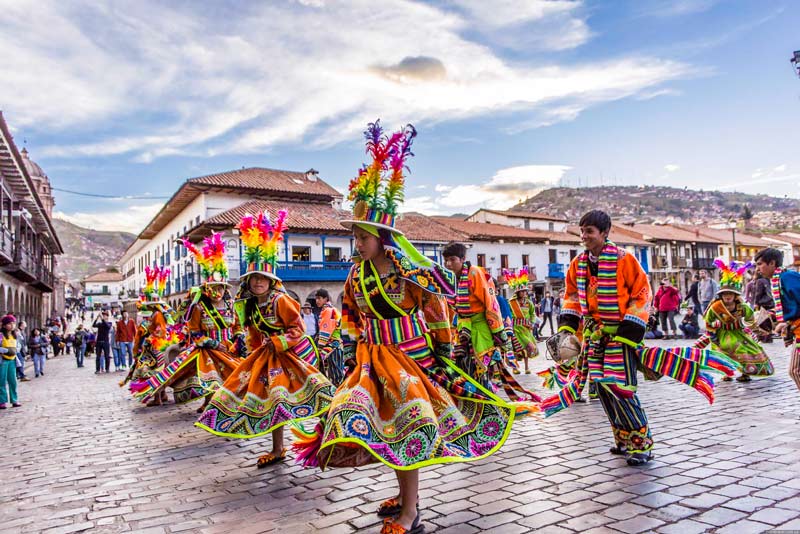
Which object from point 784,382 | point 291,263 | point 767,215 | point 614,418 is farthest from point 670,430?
point 767,215

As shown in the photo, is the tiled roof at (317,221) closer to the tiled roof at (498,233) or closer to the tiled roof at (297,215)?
the tiled roof at (297,215)

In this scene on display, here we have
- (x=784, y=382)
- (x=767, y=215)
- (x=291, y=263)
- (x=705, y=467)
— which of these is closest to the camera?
(x=705, y=467)

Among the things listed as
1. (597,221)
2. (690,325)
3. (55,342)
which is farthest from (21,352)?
(690,325)

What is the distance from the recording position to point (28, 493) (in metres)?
4.86

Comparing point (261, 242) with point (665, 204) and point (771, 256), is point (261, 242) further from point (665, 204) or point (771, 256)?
point (665, 204)

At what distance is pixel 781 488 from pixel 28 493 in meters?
5.60

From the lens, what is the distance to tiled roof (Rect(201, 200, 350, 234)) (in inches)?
1359

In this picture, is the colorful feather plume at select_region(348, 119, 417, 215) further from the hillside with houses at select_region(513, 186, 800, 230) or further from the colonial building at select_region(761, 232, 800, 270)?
the hillside with houses at select_region(513, 186, 800, 230)

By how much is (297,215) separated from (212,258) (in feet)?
101

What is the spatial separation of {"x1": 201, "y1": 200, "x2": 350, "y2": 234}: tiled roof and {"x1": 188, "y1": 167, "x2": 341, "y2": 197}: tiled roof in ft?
3.10

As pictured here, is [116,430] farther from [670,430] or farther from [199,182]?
[199,182]

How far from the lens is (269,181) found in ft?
139

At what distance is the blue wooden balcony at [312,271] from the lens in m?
35.5

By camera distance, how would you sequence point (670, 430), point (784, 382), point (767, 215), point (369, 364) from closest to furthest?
1. point (369, 364)
2. point (670, 430)
3. point (784, 382)
4. point (767, 215)
